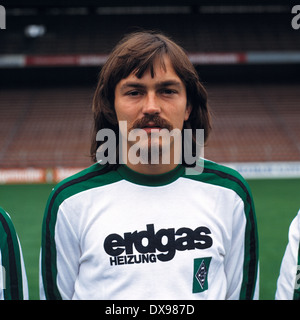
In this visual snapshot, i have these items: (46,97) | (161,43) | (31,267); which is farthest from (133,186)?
(46,97)

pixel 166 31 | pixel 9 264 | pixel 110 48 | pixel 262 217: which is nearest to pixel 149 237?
pixel 9 264

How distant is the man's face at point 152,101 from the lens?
143 cm

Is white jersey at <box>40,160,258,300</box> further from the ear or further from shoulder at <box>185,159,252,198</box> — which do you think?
the ear

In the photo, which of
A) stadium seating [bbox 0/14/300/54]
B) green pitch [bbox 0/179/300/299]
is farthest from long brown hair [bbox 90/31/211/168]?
stadium seating [bbox 0/14/300/54]

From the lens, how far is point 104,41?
18.0 metres

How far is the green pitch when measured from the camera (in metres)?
4.33

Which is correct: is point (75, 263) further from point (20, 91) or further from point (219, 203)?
point (20, 91)

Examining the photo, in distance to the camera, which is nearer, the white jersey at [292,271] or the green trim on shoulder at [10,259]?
the white jersey at [292,271]

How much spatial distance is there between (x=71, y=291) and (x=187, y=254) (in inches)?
22.4

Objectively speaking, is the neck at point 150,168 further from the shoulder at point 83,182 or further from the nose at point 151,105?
the nose at point 151,105

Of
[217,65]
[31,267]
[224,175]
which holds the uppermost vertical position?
[217,65]

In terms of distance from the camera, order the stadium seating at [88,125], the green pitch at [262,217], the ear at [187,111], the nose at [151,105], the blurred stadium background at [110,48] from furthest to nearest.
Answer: the blurred stadium background at [110,48]
the stadium seating at [88,125]
the green pitch at [262,217]
the ear at [187,111]
the nose at [151,105]

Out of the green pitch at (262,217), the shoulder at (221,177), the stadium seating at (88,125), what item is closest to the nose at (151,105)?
the shoulder at (221,177)

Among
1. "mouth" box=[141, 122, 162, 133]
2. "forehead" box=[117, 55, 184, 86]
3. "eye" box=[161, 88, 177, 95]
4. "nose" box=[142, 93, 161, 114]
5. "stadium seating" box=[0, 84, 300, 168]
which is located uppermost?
"stadium seating" box=[0, 84, 300, 168]
